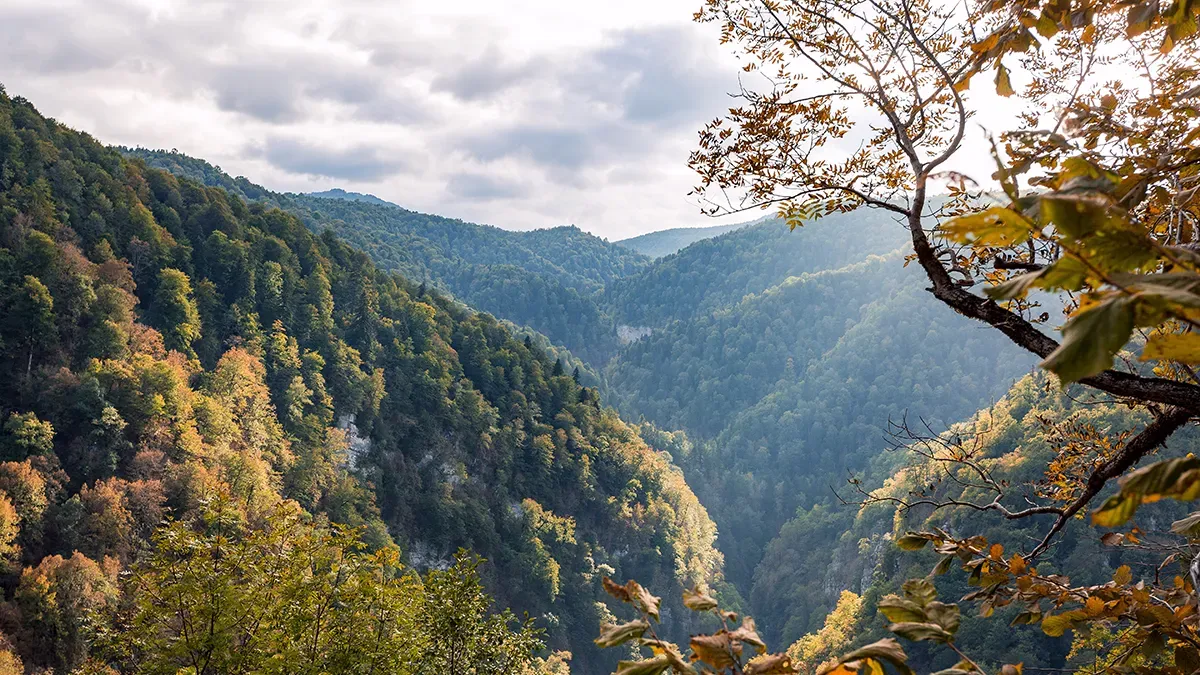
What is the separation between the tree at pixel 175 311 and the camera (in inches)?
1996

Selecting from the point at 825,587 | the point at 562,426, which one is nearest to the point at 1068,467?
the point at 562,426

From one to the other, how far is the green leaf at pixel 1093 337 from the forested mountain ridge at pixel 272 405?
36769 mm

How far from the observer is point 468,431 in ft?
226

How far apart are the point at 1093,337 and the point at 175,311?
59755 mm

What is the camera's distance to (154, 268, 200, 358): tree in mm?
50688

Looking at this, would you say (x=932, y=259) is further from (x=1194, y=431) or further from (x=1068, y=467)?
(x=1194, y=431)

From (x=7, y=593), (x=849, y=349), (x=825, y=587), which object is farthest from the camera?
(x=849, y=349)

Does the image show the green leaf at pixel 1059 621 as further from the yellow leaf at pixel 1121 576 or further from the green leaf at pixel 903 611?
the green leaf at pixel 903 611

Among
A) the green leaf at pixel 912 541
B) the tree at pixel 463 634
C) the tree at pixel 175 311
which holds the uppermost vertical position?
the tree at pixel 175 311

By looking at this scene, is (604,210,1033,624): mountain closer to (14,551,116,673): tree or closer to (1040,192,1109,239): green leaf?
(14,551,116,673): tree

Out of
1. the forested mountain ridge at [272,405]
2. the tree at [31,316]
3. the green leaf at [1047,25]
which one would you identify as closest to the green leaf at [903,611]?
the green leaf at [1047,25]

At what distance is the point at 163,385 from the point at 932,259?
46439 mm

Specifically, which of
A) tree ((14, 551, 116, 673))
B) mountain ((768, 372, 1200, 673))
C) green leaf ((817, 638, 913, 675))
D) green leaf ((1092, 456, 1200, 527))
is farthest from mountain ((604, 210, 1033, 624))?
green leaf ((1092, 456, 1200, 527))

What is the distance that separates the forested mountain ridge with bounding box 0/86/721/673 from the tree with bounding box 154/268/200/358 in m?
0.18
